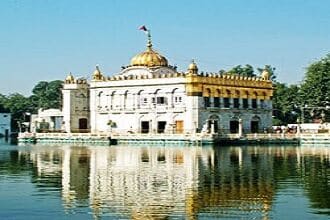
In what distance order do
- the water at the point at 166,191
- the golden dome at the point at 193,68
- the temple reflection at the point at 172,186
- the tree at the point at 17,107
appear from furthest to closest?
the tree at the point at 17,107 < the golden dome at the point at 193,68 < the temple reflection at the point at 172,186 < the water at the point at 166,191

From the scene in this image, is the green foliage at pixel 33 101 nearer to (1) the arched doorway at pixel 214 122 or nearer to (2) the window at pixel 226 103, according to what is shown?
(2) the window at pixel 226 103

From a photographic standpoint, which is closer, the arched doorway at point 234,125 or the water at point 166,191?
the water at point 166,191

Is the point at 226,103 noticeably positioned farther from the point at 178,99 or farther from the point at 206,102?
the point at 178,99

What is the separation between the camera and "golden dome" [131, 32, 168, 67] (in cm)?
8006

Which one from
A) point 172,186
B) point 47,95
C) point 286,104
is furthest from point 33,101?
point 172,186

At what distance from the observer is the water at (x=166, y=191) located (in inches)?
776

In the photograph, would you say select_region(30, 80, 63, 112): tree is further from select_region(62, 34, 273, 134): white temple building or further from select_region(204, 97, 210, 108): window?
select_region(204, 97, 210, 108): window

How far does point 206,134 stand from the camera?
65438 mm

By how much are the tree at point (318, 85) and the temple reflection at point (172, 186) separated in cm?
4431

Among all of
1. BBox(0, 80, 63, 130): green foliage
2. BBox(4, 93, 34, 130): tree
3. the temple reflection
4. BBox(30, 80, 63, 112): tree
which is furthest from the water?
BBox(30, 80, 63, 112): tree

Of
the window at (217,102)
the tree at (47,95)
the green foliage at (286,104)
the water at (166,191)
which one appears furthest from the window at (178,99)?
the tree at (47,95)

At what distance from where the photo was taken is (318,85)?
84000 millimetres

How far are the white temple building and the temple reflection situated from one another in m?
32.7

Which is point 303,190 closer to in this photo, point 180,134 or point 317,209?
point 317,209
